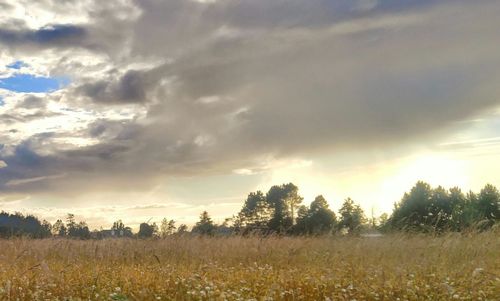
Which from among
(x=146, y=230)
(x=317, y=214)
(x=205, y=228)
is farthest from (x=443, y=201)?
(x=146, y=230)

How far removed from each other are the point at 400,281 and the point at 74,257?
8.50 meters

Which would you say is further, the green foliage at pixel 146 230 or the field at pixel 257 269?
the green foliage at pixel 146 230

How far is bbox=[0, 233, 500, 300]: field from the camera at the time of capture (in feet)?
26.5

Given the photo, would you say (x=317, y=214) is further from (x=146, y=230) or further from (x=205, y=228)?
(x=146, y=230)

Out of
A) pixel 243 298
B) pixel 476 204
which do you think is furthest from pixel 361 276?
pixel 476 204

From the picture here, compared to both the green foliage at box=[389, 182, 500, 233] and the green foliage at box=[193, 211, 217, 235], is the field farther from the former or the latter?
the green foliage at box=[389, 182, 500, 233]

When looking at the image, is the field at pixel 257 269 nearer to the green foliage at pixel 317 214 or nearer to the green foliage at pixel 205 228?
the green foliage at pixel 205 228

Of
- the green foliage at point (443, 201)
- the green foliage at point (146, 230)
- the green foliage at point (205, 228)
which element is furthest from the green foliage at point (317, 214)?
the green foliage at point (146, 230)

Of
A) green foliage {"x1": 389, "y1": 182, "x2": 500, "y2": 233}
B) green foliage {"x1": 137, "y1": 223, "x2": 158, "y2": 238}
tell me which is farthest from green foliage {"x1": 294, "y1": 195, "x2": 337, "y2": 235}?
green foliage {"x1": 137, "y1": 223, "x2": 158, "y2": 238}

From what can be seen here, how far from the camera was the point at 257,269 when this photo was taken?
10641 millimetres

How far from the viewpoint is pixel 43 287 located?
27.8ft

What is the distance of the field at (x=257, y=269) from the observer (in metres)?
8.08

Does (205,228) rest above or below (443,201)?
below

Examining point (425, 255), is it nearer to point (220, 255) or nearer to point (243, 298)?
point (220, 255)
